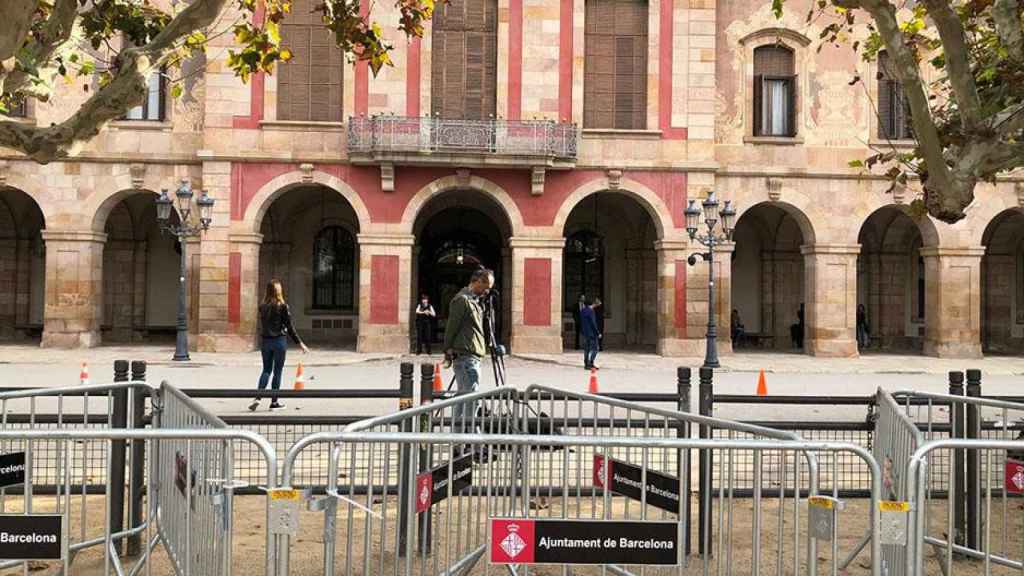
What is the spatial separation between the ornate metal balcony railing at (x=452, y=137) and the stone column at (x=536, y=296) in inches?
104

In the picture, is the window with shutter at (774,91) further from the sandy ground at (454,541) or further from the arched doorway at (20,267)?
the arched doorway at (20,267)

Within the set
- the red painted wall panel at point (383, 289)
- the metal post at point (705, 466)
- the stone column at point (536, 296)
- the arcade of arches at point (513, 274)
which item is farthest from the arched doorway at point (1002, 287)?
the metal post at point (705, 466)

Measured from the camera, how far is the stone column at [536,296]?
24109mm

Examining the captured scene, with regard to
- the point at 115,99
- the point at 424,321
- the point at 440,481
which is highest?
the point at 115,99

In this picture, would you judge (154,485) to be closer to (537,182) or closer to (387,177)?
(387,177)

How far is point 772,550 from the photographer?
20.0 feet

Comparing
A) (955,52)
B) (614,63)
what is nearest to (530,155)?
(614,63)

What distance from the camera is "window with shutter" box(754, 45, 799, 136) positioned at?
25.3 m

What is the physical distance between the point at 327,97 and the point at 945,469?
19.4 meters

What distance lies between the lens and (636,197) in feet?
80.5

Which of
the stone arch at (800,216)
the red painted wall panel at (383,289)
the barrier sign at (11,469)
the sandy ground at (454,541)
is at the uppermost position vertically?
the stone arch at (800,216)

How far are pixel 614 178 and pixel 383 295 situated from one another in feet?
24.1

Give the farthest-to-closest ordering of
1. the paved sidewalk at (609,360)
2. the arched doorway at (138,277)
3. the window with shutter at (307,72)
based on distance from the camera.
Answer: the arched doorway at (138,277) < the window with shutter at (307,72) < the paved sidewalk at (609,360)

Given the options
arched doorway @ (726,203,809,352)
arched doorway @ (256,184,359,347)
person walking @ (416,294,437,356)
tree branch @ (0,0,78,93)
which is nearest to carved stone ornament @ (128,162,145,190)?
arched doorway @ (256,184,359,347)
